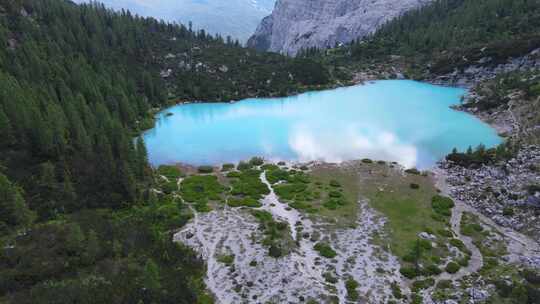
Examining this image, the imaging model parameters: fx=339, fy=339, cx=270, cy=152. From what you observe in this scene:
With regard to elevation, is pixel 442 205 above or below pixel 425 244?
above

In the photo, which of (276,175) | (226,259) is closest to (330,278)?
(226,259)

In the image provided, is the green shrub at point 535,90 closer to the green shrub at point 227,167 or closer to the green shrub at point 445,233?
the green shrub at point 445,233

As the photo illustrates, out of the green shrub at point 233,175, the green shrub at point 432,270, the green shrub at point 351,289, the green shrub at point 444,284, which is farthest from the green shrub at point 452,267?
the green shrub at point 233,175

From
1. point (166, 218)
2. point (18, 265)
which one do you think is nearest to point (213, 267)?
point (166, 218)

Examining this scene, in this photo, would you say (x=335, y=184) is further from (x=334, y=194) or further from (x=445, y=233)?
(x=445, y=233)

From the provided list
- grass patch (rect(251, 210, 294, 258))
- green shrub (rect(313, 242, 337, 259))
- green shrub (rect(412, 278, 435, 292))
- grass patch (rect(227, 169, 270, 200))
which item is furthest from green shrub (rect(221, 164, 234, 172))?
green shrub (rect(412, 278, 435, 292))

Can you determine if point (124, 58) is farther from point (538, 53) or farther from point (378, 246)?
point (538, 53)
